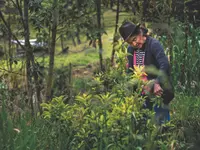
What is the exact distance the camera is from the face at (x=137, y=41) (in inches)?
179

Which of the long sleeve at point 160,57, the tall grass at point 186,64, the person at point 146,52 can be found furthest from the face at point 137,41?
the tall grass at point 186,64

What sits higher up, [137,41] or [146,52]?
[137,41]

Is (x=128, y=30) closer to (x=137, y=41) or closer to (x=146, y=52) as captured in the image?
(x=137, y=41)

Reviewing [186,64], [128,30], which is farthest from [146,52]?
[186,64]

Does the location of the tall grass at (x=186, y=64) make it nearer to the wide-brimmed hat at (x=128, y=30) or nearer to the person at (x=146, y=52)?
the person at (x=146, y=52)

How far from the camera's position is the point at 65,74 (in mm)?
7926

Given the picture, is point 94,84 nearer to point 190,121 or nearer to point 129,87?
point 129,87

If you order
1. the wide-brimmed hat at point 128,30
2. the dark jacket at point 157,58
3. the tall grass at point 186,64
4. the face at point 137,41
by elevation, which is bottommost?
the tall grass at point 186,64

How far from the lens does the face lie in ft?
15.0

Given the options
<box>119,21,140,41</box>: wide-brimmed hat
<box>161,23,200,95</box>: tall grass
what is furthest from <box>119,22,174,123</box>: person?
<box>161,23,200,95</box>: tall grass

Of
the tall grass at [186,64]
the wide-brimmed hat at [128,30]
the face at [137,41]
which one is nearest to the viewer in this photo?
the wide-brimmed hat at [128,30]

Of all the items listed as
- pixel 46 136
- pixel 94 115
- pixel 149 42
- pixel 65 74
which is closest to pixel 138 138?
pixel 94 115

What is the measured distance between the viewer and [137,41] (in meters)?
4.60

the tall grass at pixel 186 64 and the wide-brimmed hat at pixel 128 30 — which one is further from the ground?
the wide-brimmed hat at pixel 128 30
